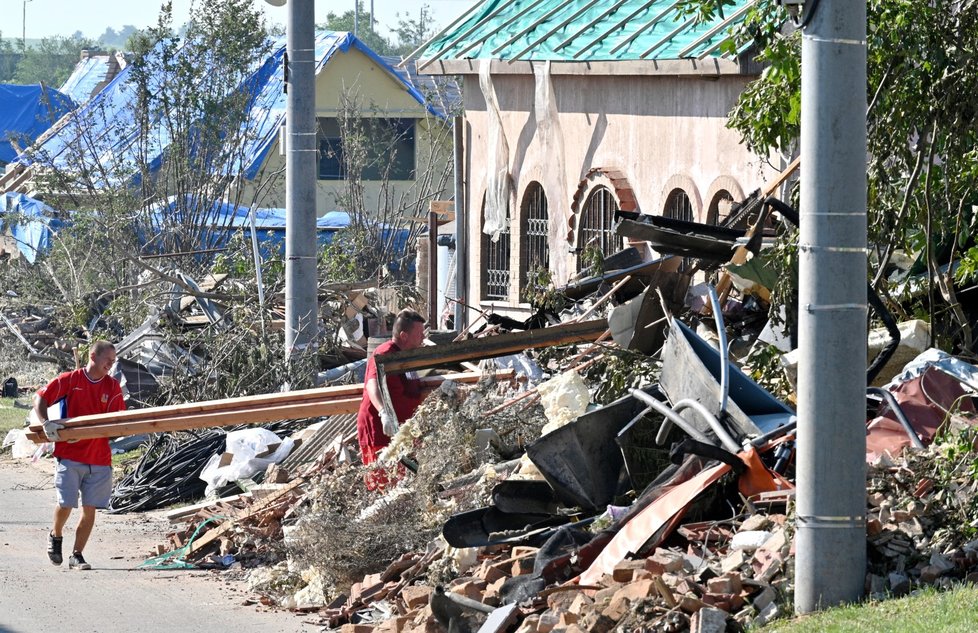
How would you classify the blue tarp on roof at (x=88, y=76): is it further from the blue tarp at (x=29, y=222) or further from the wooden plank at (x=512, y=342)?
the wooden plank at (x=512, y=342)

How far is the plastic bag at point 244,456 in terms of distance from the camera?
12641mm

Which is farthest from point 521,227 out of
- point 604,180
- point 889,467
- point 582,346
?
point 889,467

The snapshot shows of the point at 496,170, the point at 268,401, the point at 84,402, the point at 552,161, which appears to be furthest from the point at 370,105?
the point at 84,402

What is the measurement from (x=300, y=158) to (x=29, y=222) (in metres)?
15.2

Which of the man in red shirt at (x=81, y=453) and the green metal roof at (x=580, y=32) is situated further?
the green metal roof at (x=580, y=32)

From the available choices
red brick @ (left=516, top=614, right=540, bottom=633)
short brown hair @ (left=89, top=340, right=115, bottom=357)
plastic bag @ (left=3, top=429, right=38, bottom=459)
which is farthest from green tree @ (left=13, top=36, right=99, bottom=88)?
red brick @ (left=516, top=614, right=540, bottom=633)

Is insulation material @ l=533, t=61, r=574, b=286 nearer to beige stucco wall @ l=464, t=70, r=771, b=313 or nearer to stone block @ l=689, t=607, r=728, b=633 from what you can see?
beige stucco wall @ l=464, t=70, r=771, b=313

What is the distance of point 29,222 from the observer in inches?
1086

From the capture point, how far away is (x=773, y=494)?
7410mm

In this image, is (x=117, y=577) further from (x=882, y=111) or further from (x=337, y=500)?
(x=882, y=111)

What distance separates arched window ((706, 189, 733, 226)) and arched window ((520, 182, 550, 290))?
418 cm

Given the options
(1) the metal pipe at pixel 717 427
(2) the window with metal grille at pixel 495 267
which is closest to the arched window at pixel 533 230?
(2) the window with metal grille at pixel 495 267

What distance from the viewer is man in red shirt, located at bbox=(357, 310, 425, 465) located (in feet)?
34.3

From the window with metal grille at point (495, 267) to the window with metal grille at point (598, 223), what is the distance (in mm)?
2561
